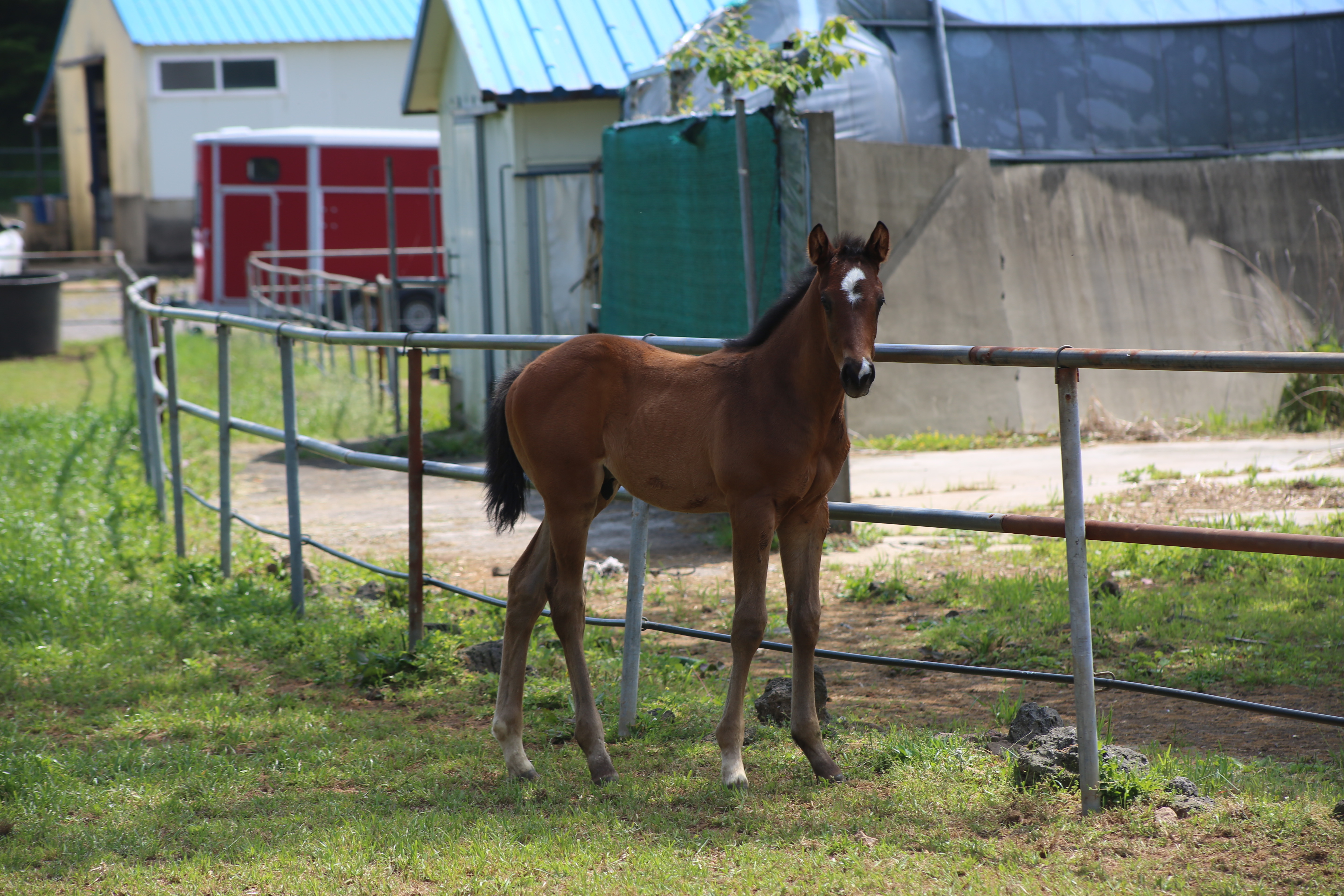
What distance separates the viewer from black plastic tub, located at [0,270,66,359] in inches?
694

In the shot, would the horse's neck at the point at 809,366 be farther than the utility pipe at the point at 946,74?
No

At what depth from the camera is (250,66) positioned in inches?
1122

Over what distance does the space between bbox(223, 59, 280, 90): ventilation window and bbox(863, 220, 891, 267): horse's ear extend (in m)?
28.1

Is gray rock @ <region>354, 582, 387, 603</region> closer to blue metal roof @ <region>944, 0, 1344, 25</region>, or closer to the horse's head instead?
the horse's head

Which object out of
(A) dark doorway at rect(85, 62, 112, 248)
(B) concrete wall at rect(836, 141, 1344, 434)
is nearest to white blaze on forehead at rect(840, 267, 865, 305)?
(B) concrete wall at rect(836, 141, 1344, 434)

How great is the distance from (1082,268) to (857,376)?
8594mm

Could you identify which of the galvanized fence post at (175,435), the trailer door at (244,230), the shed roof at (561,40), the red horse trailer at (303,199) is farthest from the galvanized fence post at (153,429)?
the trailer door at (244,230)

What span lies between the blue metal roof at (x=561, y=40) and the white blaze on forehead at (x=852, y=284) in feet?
27.0

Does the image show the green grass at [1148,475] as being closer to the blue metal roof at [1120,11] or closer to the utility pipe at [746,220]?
the utility pipe at [746,220]

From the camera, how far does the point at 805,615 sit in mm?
3803

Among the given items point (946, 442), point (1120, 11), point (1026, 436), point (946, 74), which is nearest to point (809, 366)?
point (946, 442)

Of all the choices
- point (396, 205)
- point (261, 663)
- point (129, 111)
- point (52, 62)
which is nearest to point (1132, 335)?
point (261, 663)

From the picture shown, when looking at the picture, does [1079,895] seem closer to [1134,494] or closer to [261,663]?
[261,663]

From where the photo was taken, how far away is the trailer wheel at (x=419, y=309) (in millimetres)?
19828
